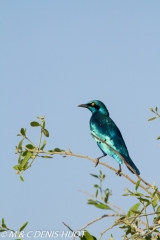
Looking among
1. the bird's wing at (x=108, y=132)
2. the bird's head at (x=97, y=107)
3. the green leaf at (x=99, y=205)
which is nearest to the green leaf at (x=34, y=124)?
the green leaf at (x=99, y=205)

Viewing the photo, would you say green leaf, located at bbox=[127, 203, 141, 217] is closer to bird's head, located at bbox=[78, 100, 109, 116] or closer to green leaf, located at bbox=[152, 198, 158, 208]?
green leaf, located at bbox=[152, 198, 158, 208]

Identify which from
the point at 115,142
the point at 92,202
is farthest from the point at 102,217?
the point at 115,142

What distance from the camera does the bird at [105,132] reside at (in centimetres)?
646

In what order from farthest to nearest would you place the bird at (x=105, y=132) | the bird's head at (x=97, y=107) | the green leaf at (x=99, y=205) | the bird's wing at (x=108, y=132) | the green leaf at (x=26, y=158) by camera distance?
the bird's head at (x=97, y=107) → the bird's wing at (x=108, y=132) → the bird at (x=105, y=132) → the green leaf at (x=26, y=158) → the green leaf at (x=99, y=205)

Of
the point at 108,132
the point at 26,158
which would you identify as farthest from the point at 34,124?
the point at 108,132

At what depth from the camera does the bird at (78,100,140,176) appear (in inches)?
255

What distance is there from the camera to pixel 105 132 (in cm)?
720

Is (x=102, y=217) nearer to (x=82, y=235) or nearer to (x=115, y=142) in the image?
(x=82, y=235)

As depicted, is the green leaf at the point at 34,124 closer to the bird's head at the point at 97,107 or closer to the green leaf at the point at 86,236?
the green leaf at the point at 86,236

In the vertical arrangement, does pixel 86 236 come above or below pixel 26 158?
below

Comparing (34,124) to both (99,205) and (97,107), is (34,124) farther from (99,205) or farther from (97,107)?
(97,107)

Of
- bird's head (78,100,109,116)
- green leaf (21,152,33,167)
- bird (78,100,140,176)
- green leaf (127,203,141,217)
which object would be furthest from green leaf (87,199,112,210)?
bird's head (78,100,109,116)

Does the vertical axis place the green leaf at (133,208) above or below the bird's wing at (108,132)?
below

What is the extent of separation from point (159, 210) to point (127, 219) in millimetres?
231
